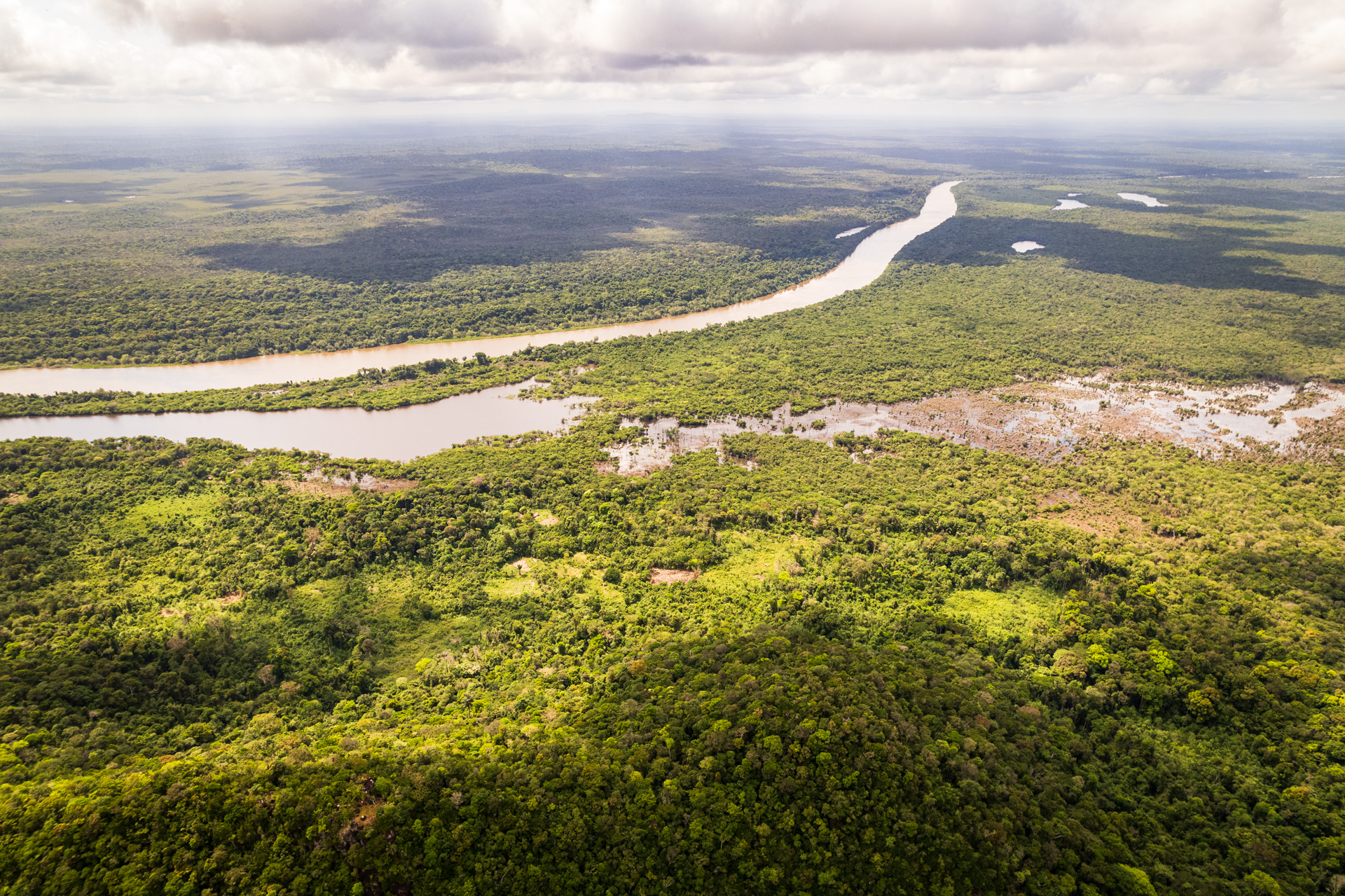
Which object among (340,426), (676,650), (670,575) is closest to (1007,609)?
(676,650)

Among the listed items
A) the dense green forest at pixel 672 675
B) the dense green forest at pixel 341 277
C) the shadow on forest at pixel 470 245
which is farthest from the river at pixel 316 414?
the shadow on forest at pixel 470 245

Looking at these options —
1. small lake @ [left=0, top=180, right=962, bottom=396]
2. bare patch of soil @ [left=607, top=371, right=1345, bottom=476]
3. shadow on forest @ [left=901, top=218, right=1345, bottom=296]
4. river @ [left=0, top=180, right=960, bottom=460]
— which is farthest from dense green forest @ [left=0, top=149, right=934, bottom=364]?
bare patch of soil @ [left=607, top=371, right=1345, bottom=476]

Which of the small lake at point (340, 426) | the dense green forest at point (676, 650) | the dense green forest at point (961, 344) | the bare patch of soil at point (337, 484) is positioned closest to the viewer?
the dense green forest at point (676, 650)

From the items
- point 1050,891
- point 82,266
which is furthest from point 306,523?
point 82,266

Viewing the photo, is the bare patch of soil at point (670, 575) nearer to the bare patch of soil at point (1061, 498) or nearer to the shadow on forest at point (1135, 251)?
the bare patch of soil at point (1061, 498)

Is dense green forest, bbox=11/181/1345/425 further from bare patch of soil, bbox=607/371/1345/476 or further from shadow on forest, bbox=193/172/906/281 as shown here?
shadow on forest, bbox=193/172/906/281

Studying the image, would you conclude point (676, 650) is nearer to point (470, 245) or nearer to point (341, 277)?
point (341, 277)
